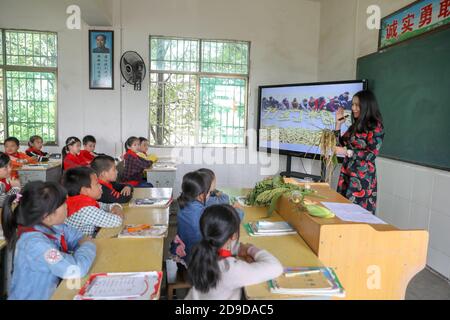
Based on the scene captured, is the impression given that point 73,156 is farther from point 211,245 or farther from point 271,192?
point 211,245

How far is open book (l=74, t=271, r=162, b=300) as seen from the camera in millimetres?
1133

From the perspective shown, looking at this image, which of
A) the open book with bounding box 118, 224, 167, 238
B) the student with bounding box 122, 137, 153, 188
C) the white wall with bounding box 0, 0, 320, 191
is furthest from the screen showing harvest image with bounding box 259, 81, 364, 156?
the open book with bounding box 118, 224, 167, 238

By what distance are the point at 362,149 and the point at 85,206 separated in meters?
1.85

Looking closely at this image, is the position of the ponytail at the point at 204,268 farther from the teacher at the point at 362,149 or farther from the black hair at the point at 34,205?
the teacher at the point at 362,149

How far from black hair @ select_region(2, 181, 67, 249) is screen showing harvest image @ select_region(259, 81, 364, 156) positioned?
350 centimetres

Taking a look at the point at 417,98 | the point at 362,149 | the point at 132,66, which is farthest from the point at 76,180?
the point at 132,66

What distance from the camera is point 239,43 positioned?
545 centimetres

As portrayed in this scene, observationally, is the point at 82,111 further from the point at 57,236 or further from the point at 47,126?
the point at 57,236

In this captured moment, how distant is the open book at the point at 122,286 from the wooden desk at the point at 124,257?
0.05m

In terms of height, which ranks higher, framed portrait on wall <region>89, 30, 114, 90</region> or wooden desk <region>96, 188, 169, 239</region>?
framed portrait on wall <region>89, 30, 114, 90</region>

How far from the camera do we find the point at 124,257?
4.78 feet

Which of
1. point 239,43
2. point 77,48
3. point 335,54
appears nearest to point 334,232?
point 335,54

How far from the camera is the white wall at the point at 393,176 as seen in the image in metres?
2.73

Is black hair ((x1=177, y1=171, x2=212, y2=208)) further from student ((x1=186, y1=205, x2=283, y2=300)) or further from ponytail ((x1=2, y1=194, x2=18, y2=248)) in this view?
ponytail ((x1=2, y1=194, x2=18, y2=248))
